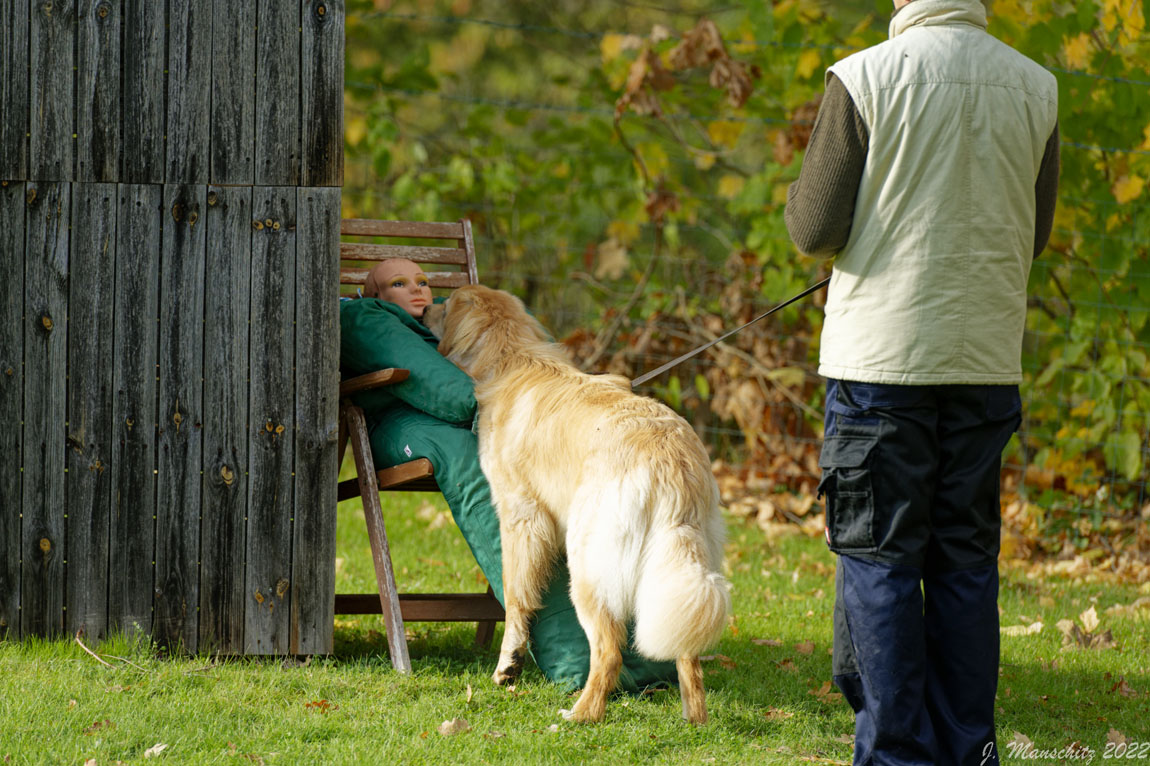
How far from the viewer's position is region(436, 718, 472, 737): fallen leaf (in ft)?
10.7

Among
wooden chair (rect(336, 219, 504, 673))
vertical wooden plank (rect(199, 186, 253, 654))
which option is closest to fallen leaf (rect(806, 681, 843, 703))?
wooden chair (rect(336, 219, 504, 673))

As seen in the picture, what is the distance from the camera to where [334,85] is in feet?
12.5

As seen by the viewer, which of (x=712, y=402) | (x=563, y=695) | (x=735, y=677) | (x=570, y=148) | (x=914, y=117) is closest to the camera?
(x=914, y=117)

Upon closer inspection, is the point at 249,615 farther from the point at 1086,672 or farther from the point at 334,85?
the point at 1086,672

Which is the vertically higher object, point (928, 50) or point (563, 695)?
point (928, 50)

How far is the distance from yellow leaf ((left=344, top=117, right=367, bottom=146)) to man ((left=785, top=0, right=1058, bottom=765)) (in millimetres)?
6606

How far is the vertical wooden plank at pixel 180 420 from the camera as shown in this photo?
12.4 ft

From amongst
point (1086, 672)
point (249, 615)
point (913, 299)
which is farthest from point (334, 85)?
point (1086, 672)

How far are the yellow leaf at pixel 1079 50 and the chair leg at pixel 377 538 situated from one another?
475cm

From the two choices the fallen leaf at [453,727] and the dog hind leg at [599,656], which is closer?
the fallen leaf at [453,727]

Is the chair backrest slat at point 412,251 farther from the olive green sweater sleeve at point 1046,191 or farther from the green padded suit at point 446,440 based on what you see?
the olive green sweater sleeve at point 1046,191

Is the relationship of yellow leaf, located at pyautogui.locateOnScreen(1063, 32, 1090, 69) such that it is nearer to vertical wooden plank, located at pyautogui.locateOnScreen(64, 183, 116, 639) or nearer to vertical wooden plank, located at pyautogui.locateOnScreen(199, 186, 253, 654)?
vertical wooden plank, located at pyautogui.locateOnScreen(199, 186, 253, 654)

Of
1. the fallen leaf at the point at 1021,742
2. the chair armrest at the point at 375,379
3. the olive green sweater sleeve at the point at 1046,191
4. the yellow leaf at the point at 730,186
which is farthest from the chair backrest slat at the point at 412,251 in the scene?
the yellow leaf at the point at 730,186

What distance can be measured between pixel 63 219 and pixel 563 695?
7.53 feet
